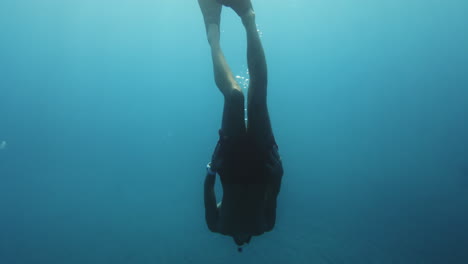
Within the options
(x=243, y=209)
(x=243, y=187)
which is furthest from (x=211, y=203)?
(x=243, y=187)

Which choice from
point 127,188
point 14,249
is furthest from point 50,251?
point 127,188

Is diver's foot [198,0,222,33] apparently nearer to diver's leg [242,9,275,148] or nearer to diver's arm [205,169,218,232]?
diver's leg [242,9,275,148]

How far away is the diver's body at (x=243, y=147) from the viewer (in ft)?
14.0

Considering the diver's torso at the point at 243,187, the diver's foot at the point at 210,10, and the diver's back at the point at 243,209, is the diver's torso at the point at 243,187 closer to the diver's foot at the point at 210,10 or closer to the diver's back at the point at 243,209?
the diver's back at the point at 243,209

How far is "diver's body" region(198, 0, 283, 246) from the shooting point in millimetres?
4258

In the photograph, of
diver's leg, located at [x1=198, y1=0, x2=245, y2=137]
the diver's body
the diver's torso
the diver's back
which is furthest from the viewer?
the diver's back

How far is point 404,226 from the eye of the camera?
3106 centimetres

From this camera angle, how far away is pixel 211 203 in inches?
198

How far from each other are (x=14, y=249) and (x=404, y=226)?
4010 centimetres

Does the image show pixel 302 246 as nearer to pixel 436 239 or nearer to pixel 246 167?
pixel 436 239

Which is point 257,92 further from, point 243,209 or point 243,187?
point 243,209

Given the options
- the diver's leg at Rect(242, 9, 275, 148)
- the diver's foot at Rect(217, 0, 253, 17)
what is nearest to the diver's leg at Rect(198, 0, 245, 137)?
the diver's leg at Rect(242, 9, 275, 148)

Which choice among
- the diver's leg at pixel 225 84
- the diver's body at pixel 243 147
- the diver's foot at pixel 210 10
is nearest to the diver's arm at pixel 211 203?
the diver's body at pixel 243 147

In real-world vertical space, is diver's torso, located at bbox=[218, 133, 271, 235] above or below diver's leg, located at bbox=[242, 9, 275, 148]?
below
